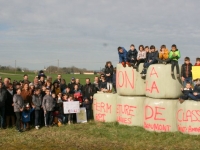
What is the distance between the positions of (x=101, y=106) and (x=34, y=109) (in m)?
2.89

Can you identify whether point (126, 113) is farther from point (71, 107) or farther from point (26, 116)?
point (26, 116)

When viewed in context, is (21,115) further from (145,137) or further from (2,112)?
(145,137)

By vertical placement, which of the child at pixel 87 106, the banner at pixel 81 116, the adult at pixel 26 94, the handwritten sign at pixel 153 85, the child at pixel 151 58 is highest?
the child at pixel 151 58

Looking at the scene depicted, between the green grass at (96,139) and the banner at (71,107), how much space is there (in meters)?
1.17

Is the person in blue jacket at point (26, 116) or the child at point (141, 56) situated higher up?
the child at point (141, 56)

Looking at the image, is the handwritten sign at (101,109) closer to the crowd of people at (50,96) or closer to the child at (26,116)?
the crowd of people at (50,96)

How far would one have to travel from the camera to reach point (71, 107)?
14703mm

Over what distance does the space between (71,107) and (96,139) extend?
11.4 ft

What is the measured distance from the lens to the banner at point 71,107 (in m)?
14.5

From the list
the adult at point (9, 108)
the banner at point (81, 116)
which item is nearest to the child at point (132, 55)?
the banner at point (81, 116)

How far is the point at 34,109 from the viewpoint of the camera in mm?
14039

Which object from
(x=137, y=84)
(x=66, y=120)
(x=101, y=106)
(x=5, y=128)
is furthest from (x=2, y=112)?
(x=137, y=84)

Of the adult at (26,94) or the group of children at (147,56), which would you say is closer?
the group of children at (147,56)

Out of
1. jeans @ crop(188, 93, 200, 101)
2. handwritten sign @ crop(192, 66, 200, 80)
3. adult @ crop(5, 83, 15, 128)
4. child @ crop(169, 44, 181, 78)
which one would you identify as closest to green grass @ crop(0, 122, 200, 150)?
adult @ crop(5, 83, 15, 128)
